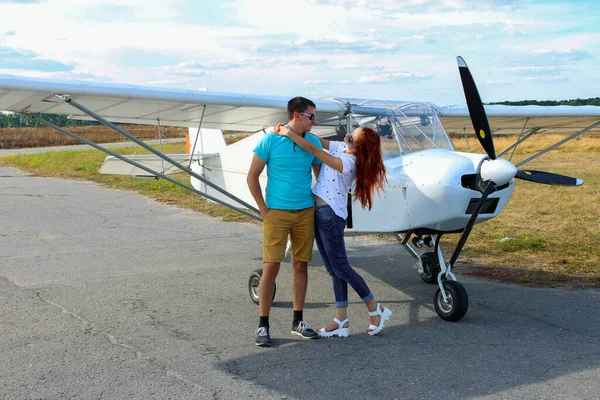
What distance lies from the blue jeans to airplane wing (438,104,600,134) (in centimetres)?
309

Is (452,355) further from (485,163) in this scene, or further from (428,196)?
(485,163)

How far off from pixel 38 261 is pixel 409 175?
16.7 ft

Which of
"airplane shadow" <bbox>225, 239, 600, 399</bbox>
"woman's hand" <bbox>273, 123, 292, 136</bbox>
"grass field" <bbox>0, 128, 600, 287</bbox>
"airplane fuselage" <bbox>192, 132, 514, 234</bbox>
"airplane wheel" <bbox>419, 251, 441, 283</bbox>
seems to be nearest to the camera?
"airplane shadow" <bbox>225, 239, 600, 399</bbox>

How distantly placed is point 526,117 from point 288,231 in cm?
519

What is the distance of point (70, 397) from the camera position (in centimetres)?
383

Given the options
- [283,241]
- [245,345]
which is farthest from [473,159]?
[245,345]

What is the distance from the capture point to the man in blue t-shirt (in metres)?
4.77

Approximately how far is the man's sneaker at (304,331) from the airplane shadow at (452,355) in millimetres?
94

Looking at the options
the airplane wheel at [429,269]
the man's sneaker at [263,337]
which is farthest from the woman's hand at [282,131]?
the airplane wheel at [429,269]

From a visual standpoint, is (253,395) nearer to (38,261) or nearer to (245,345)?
(245,345)

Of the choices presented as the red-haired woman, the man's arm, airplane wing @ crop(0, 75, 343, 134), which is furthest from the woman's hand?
airplane wing @ crop(0, 75, 343, 134)

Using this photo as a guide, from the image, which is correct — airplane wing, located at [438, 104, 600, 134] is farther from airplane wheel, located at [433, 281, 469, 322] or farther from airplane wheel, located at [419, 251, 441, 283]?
airplane wheel, located at [433, 281, 469, 322]

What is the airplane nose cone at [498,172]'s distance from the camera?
4989 mm

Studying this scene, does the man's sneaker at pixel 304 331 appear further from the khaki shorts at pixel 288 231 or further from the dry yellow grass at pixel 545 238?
the dry yellow grass at pixel 545 238
